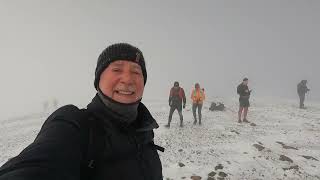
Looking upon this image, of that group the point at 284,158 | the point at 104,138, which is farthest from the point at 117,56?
the point at 284,158

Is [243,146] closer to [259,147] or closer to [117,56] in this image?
[259,147]

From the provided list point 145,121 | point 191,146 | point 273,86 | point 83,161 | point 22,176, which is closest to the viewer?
point 22,176

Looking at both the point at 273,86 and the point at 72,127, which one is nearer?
the point at 72,127

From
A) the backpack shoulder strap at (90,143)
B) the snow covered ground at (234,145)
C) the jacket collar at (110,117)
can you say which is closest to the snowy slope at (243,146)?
the snow covered ground at (234,145)

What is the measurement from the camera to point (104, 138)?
250 cm

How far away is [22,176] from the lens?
1.78 m

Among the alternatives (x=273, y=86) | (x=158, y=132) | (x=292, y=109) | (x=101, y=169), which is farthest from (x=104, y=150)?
(x=273, y=86)

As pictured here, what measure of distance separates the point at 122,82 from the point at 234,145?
1580cm

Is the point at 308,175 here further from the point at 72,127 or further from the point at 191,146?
the point at 72,127

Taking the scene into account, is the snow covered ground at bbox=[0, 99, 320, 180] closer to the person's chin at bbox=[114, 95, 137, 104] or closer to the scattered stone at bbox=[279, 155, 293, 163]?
the scattered stone at bbox=[279, 155, 293, 163]

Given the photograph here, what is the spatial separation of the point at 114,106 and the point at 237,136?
17659mm

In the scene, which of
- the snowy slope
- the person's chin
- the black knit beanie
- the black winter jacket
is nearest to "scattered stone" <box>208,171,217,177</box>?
the snowy slope

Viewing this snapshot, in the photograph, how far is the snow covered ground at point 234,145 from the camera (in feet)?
45.7

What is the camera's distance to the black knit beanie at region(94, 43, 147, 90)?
3043 mm
